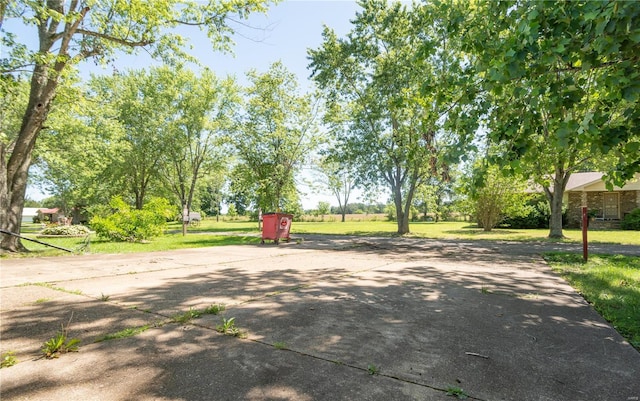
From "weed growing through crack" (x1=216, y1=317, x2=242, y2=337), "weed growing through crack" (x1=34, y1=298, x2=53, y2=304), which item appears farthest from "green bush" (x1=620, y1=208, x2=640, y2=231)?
"weed growing through crack" (x1=34, y1=298, x2=53, y2=304)

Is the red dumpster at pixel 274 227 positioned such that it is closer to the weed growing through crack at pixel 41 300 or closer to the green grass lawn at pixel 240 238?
the green grass lawn at pixel 240 238

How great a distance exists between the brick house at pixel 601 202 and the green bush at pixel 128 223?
29.1 meters

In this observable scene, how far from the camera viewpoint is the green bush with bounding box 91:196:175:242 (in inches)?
539

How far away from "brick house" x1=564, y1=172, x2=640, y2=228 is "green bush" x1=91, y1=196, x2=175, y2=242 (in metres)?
29.1

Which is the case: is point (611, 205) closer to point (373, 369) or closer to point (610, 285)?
point (610, 285)

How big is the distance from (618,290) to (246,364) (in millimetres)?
5621

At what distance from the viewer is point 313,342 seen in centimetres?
294

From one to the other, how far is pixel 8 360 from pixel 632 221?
31.7 m

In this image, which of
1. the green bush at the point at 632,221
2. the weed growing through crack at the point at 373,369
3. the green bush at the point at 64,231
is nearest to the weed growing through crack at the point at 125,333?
the weed growing through crack at the point at 373,369

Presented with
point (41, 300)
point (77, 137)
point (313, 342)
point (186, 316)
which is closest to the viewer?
point (313, 342)

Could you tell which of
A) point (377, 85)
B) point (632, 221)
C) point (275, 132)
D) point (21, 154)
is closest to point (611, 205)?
point (632, 221)

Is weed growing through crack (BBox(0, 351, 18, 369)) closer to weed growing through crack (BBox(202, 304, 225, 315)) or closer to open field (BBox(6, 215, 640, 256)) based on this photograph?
weed growing through crack (BBox(202, 304, 225, 315))

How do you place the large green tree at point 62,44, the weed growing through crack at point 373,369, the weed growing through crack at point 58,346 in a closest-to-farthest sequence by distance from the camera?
the weed growing through crack at point 373,369
the weed growing through crack at point 58,346
the large green tree at point 62,44

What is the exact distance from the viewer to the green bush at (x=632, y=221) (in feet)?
77.0
